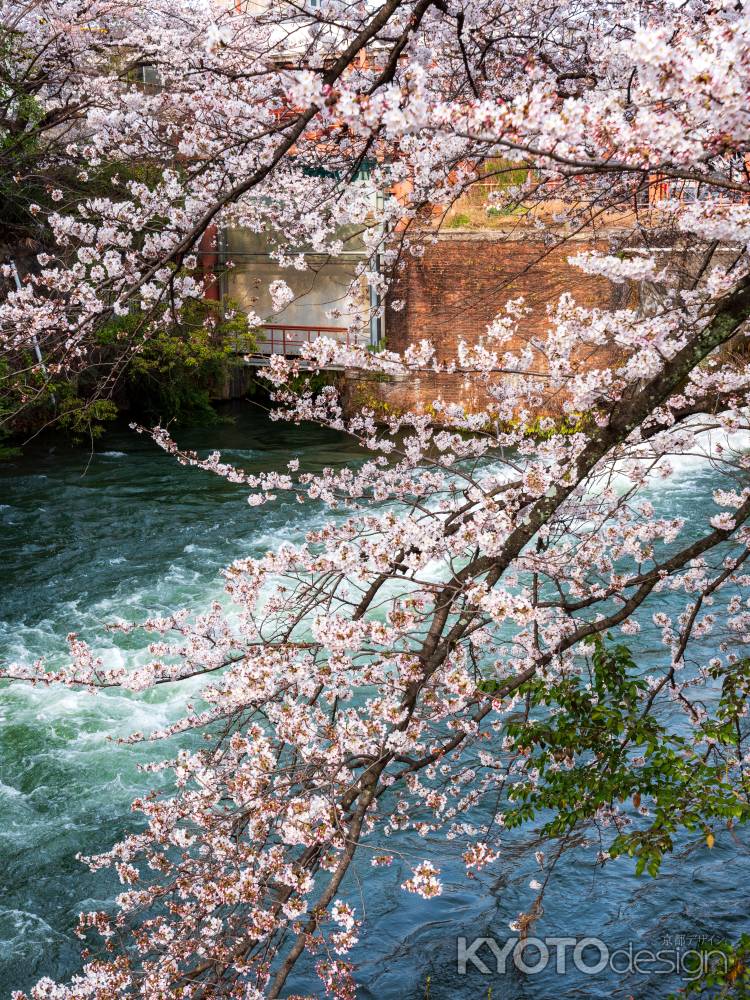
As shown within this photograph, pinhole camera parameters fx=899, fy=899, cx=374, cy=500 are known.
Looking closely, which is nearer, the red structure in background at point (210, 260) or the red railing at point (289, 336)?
the red railing at point (289, 336)

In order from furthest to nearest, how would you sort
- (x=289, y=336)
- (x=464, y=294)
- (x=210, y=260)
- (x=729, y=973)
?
(x=210, y=260)
(x=289, y=336)
(x=464, y=294)
(x=729, y=973)

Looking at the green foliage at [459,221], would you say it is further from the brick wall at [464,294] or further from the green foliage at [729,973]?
the green foliage at [729,973]

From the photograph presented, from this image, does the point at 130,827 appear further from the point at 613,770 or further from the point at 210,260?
the point at 210,260

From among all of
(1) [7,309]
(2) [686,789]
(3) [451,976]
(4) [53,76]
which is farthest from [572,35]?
(4) [53,76]

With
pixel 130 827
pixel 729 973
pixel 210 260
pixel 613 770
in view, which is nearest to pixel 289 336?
pixel 210 260

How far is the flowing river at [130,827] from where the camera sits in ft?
16.3

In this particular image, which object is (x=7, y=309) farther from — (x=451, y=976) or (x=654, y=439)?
(x=451, y=976)

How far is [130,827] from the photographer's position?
6.09 metres

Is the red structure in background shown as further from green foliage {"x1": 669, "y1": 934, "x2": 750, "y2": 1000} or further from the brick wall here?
green foliage {"x1": 669, "y1": 934, "x2": 750, "y2": 1000}

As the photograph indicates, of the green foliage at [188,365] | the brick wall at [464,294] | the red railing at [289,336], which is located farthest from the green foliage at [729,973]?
the red railing at [289,336]

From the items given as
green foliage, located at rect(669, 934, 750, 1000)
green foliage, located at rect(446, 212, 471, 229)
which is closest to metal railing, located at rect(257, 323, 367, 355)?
green foliage, located at rect(446, 212, 471, 229)

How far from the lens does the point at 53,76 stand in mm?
11539

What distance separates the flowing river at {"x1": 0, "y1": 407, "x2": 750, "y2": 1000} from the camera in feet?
16.3

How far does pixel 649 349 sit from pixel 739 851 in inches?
160
